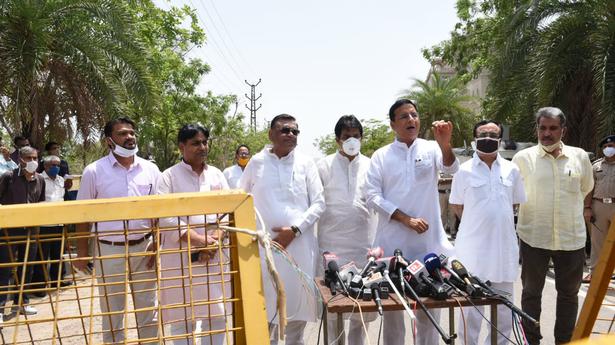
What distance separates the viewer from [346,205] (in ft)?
14.0

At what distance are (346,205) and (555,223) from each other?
1.65 m

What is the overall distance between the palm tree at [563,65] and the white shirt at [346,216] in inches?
327

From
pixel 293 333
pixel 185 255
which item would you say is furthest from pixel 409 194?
pixel 185 255

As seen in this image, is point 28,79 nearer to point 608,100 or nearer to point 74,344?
point 74,344

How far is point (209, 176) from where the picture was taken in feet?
13.2

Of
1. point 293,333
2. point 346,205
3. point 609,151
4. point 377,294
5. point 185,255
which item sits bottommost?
point 293,333

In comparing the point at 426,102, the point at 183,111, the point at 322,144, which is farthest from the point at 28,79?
the point at 322,144

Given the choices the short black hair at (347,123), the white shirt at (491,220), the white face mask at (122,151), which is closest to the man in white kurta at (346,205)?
the short black hair at (347,123)

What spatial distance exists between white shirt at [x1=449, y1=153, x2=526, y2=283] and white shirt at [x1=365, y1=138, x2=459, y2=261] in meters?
0.32

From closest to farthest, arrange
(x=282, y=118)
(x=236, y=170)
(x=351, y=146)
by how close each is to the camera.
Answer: (x=282, y=118), (x=351, y=146), (x=236, y=170)

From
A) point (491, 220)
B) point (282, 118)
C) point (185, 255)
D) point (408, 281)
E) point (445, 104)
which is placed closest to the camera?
point (408, 281)

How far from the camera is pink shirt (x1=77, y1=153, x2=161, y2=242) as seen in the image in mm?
3775

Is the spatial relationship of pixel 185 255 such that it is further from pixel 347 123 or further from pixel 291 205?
pixel 347 123

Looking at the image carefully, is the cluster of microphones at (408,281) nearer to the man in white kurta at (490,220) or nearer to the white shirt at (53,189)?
the man in white kurta at (490,220)
